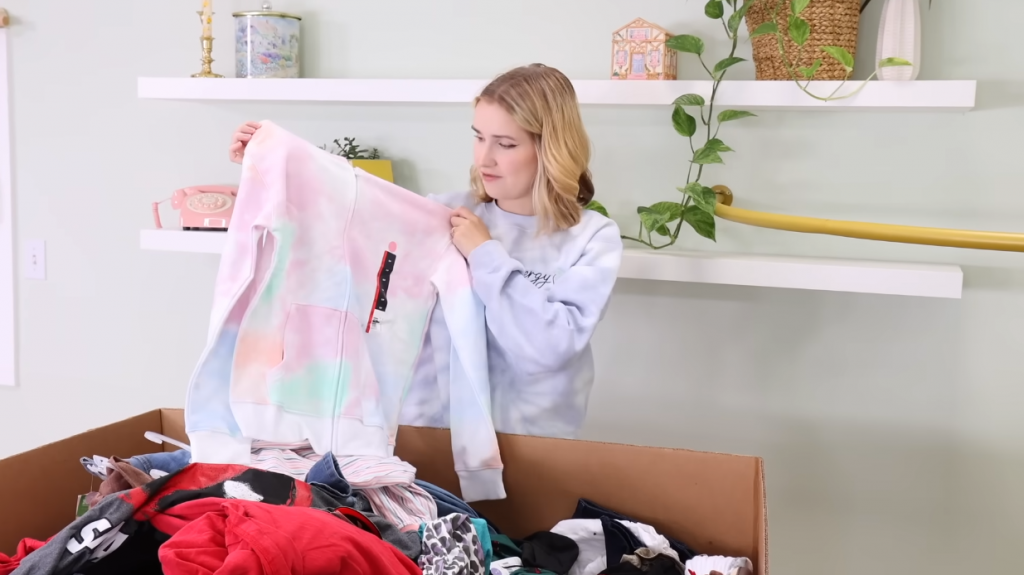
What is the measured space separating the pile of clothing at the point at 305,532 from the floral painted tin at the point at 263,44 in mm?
1050

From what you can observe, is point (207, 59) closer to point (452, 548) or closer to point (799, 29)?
point (799, 29)

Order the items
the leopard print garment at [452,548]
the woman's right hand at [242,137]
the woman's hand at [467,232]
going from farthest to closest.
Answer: the woman's hand at [467,232] < the woman's right hand at [242,137] < the leopard print garment at [452,548]

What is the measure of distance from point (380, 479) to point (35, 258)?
166cm

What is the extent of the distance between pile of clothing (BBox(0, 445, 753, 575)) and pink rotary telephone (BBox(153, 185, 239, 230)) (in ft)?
3.08

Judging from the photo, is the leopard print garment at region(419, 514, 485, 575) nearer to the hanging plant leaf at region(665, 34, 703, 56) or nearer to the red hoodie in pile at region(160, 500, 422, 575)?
the red hoodie in pile at region(160, 500, 422, 575)

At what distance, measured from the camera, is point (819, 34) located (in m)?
1.53

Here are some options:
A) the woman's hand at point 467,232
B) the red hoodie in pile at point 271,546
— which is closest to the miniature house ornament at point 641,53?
the woman's hand at point 467,232

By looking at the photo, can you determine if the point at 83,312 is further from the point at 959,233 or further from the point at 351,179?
the point at 959,233

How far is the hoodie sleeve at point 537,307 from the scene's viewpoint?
124 cm

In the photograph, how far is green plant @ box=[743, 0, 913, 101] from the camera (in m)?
1.48

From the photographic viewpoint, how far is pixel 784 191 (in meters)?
1.71

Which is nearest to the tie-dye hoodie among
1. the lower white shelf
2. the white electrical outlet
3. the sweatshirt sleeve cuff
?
the sweatshirt sleeve cuff

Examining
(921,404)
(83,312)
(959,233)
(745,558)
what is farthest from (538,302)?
(83,312)

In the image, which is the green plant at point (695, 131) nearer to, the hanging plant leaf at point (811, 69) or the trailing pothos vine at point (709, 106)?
the trailing pothos vine at point (709, 106)
